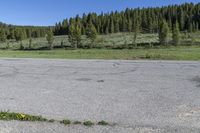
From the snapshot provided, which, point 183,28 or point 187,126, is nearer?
point 187,126

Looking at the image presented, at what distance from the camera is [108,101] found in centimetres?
845

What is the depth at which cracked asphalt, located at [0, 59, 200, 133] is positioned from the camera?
621 centimetres

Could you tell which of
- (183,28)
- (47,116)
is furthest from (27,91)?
(183,28)

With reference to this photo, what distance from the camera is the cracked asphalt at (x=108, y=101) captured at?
20.4 ft

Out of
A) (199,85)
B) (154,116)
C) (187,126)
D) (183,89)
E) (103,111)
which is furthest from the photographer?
(199,85)

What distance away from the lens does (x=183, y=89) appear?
10164 millimetres

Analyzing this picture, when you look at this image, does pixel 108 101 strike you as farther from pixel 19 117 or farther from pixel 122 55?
pixel 122 55

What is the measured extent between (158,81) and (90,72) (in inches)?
158

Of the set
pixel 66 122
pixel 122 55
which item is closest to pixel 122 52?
pixel 122 55

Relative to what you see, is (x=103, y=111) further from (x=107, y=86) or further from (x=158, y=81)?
(x=158, y=81)

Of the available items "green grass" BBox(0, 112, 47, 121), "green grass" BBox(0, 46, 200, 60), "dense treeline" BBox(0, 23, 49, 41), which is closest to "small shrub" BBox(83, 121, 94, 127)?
"green grass" BBox(0, 112, 47, 121)

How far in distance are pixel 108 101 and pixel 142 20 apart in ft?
475

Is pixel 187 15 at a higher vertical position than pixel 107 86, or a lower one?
higher

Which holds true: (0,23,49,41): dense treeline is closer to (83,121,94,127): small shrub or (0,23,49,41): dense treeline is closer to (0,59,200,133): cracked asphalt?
(0,59,200,133): cracked asphalt
